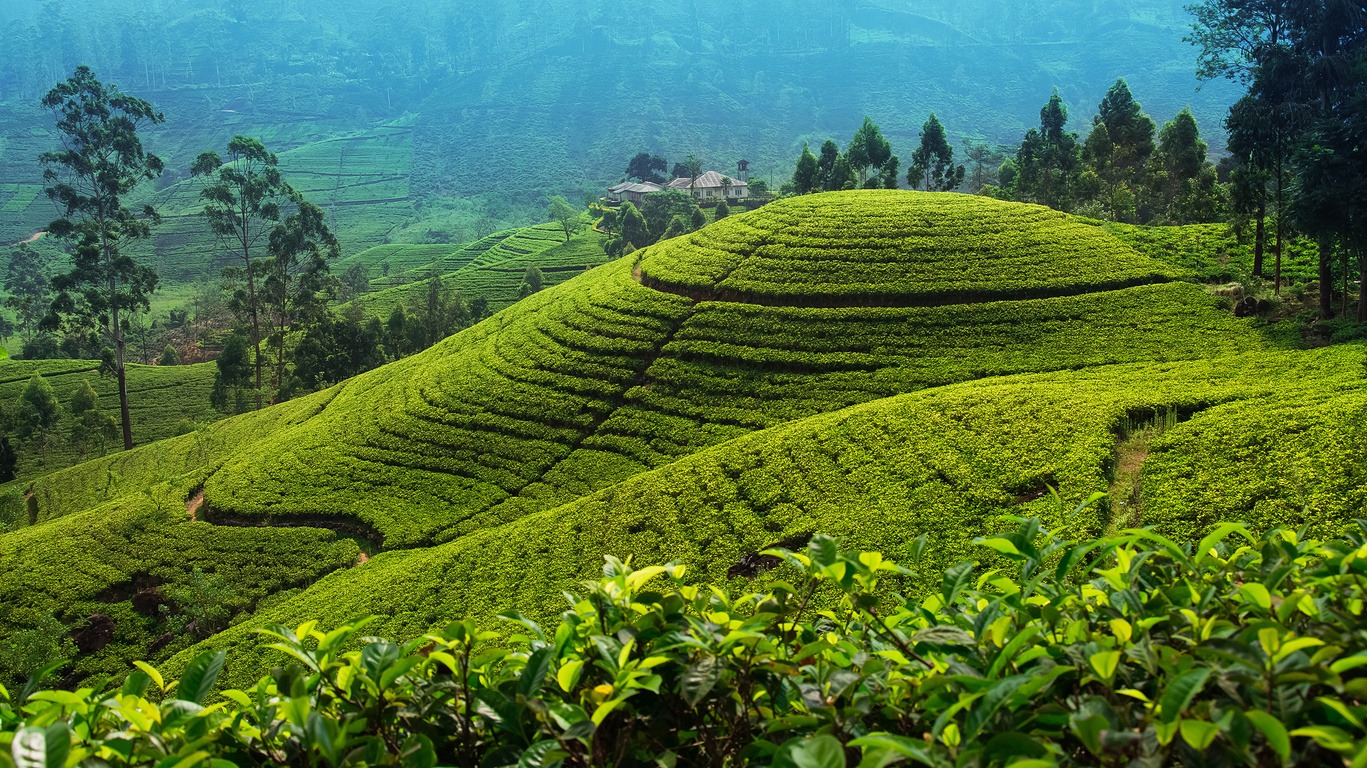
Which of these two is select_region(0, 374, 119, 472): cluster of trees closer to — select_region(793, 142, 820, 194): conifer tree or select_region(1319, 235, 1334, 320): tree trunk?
select_region(793, 142, 820, 194): conifer tree

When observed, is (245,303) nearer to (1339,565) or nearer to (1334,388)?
(1334,388)

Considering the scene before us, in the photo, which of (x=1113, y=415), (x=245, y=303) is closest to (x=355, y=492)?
(x=1113, y=415)

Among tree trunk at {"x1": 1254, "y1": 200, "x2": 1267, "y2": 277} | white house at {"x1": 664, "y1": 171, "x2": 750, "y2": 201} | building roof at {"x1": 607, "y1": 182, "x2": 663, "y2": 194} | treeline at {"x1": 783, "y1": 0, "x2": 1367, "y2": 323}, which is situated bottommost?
tree trunk at {"x1": 1254, "y1": 200, "x2": 1267, "y2": 277}

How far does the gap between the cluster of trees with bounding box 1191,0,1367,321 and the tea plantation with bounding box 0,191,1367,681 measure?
322cm

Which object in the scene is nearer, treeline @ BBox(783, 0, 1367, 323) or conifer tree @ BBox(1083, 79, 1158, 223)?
treeline @ BBox(783, 0, 1367, 323)

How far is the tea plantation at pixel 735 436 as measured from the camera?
52.0 feet

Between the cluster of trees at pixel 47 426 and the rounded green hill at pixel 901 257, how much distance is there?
30.4 meters

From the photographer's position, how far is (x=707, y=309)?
3075 cm

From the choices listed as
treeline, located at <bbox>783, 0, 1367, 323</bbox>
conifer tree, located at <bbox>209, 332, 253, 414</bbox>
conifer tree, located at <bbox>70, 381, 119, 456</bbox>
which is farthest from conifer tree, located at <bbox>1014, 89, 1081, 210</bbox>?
conifer tree, located at <bbox>70, 381, 119, 456</bbox>

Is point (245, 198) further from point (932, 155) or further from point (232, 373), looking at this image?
point (932, 155)

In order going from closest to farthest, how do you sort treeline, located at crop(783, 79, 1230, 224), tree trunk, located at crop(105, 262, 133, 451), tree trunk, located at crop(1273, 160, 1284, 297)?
tree trunk, located at crop(1273, 160, 1284, 297) → tree trunk, located at crop(105, 262, 133, 451) → treeline, located at crop(783, 79, 1230, 224)

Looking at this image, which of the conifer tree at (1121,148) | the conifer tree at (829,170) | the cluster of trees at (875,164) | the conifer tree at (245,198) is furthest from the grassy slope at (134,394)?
the conifer tree at (1121,148)

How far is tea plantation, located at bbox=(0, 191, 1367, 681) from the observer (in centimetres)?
1584

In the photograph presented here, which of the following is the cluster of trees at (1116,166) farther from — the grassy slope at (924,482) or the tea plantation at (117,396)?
the tea plantation at (117,396)
